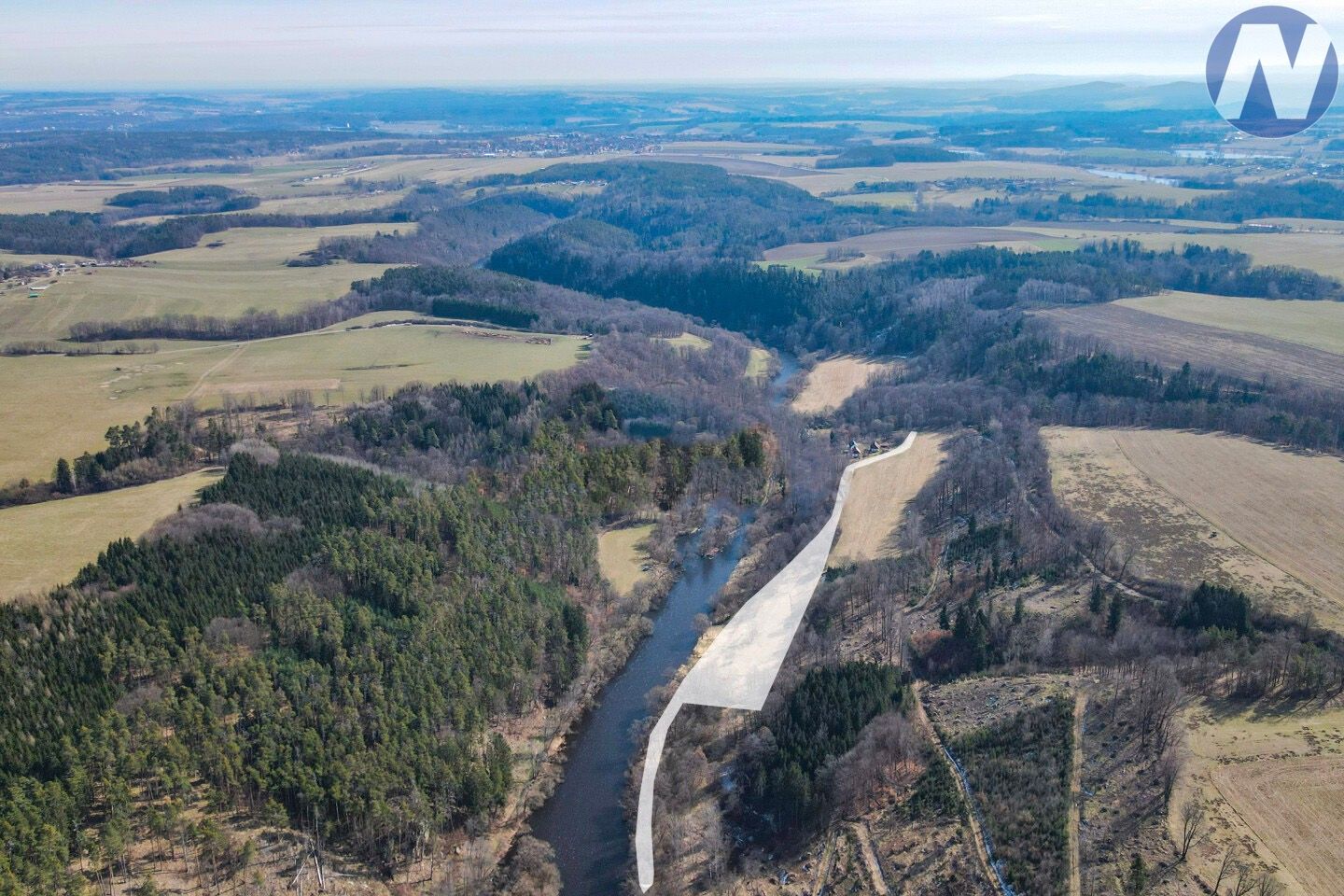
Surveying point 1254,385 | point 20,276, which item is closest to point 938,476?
point 1254,385

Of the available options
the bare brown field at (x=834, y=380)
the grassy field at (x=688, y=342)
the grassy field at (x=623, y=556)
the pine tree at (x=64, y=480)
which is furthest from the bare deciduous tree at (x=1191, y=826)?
the grassy field at (x=688, y=342)

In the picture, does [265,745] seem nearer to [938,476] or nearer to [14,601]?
[14,601]

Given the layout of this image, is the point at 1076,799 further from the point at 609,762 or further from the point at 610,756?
the point at 610,756

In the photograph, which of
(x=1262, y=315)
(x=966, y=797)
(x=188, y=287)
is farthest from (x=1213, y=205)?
(x=966, y=797)

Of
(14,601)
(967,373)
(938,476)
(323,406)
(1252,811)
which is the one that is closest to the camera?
(1252,811)

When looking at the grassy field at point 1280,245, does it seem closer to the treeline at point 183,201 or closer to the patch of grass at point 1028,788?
the patch of grass at point 1028,788

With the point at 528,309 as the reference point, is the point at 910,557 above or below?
below
